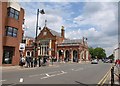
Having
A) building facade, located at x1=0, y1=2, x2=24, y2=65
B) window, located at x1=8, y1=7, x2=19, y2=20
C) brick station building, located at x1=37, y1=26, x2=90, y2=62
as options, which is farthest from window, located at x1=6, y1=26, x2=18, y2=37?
brick station building, located at x1=37, y1=26, x2=90, y2=62

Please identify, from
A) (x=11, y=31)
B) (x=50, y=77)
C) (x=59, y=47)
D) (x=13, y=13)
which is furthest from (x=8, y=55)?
(x=59, y=47)

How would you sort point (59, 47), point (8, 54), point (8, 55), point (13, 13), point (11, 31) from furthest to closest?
point (59, 47), point (13, 13), point (11, 31), point (8, 54), point (8, 55)

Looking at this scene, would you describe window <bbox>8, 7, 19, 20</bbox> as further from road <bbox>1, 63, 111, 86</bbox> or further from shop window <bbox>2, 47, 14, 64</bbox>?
road <bbox>1, 63, 111, 86</bbox>

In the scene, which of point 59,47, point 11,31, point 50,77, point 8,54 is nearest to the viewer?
point 50,77

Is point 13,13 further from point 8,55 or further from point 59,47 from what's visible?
point 59,47

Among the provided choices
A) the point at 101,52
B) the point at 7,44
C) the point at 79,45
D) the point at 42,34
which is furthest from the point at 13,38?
the point at 101,52

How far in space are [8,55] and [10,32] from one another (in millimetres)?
3504

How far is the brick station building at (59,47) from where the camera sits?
303ft

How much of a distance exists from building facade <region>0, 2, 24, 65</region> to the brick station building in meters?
48.5

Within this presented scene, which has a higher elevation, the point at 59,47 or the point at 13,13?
the point at 13,13

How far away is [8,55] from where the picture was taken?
128 feet

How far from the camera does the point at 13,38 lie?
132 feet

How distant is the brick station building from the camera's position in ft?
303

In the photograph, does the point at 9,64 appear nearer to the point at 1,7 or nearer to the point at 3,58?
the point at 3,58
